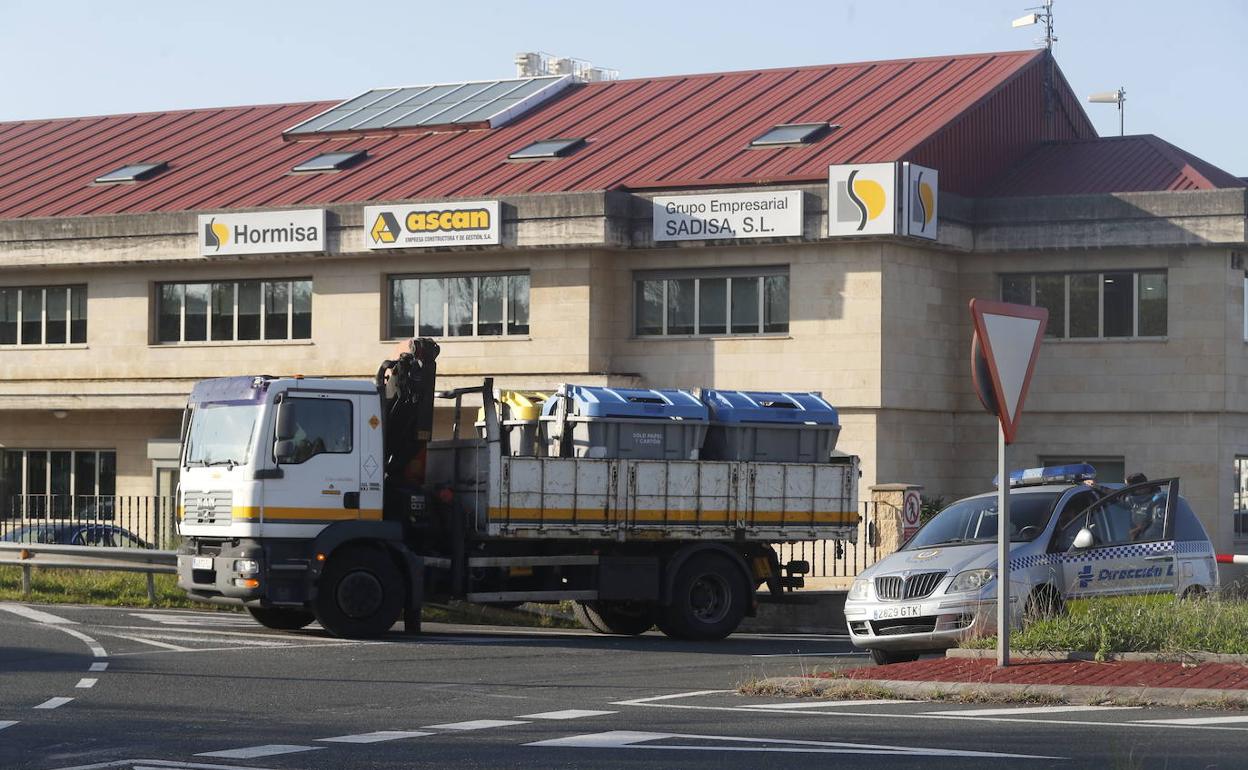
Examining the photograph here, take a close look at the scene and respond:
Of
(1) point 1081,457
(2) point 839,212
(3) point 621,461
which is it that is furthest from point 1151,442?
(3) point 621,461

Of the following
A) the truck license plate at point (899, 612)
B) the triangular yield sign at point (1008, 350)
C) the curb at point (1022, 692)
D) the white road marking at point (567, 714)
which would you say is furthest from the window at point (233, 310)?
the white road marking at point (567, 714)

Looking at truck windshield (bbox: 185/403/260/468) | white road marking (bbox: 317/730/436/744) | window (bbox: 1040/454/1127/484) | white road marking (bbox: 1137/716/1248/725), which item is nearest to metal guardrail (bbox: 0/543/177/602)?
truck windshield (bbox: 185/403/260/468)

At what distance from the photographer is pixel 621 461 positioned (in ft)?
67.1

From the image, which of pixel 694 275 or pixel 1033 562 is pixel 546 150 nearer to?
pixel 694 275

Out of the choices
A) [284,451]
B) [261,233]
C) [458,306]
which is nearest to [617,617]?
[284,451]

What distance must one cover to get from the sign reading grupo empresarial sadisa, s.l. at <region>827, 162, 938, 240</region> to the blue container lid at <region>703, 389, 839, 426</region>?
960 cm

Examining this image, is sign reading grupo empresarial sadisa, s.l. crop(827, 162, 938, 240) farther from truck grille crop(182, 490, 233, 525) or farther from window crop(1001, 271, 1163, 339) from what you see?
truck grille crop(182, 490, 233, 525)

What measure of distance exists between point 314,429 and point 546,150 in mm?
18399

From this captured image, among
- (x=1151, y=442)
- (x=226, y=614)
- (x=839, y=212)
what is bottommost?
(x=226, y=614)

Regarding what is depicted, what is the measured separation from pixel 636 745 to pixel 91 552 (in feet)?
50.2

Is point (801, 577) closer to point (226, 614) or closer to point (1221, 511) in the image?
point (226, 614)

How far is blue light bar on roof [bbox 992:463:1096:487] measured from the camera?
58.0 ft

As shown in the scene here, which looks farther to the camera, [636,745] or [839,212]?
[839,212]

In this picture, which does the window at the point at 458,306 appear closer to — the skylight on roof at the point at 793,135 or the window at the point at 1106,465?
the skylight on roof at the point at 793,135
